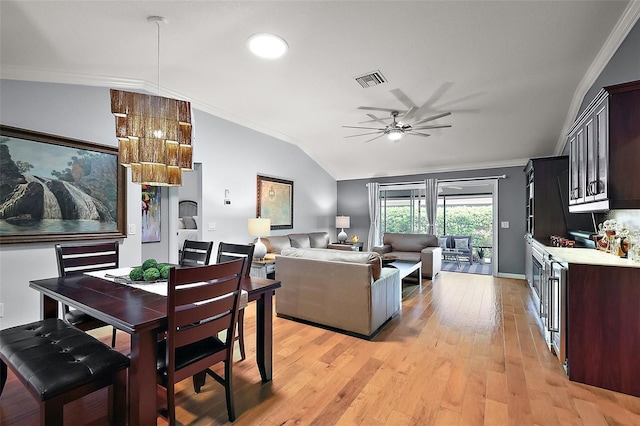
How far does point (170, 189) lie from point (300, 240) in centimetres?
265

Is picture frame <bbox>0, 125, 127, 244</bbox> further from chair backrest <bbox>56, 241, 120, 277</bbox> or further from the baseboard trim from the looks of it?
the baseboard trim

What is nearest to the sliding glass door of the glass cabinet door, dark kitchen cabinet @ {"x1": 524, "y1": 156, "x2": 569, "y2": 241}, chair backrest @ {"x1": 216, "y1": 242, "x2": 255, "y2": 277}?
→ dark kitchen cabinet @ {"x1": 524, "y1": 156, "x2": 569, "y2": 241}

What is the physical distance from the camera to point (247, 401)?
1938mm

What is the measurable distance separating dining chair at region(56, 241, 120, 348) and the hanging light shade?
3.61ft

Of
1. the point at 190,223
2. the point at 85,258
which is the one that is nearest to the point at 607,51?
the point at 85,258

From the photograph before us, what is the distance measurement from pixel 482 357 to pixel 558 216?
9.36 feet

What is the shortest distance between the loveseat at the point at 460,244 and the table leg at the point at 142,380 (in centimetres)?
701

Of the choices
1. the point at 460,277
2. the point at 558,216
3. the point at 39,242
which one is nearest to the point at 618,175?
the point at 558,216

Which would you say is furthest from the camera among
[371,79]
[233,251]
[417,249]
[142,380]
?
[417,249]

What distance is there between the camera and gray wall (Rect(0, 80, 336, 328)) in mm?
2736

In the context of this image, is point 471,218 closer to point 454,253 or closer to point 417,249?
point 454,253

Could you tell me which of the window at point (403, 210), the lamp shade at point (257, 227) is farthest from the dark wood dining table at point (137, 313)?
the window at point (403, 210)

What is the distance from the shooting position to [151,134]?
6.36ft

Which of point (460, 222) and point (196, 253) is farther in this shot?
point (460, 222)
